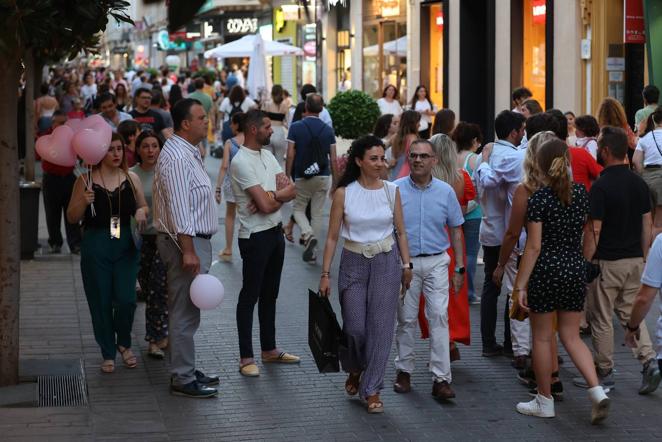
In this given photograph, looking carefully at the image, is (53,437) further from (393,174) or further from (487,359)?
(393,174)

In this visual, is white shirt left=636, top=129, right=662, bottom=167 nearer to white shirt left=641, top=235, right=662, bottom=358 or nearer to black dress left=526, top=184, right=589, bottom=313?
black dress left=526, top=184, right=589, bottom=313

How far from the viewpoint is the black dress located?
663 cm

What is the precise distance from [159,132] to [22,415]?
19.8 feet

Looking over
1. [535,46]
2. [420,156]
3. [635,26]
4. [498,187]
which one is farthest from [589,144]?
[535,46]

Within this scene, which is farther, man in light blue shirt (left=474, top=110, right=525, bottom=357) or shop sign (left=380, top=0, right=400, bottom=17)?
man in light blue shirt (left=474, top=110, right=525, bottom=357)

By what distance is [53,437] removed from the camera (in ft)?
20.9

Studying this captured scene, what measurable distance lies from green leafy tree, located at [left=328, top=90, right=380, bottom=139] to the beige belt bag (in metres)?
11.5

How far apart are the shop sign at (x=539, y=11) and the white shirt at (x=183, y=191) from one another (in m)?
12.9

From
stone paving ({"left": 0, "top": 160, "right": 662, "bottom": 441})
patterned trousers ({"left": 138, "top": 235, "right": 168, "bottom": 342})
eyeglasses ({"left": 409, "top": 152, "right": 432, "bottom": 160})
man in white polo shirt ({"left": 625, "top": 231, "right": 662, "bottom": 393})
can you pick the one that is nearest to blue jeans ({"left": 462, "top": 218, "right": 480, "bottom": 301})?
stone paving ({"left": 0, "top": 160, "right": 662, "bottom": 441})

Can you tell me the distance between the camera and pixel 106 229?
308 inches

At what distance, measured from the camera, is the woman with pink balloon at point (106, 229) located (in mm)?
7707

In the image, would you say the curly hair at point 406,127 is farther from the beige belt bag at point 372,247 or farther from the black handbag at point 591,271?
the black handbag at point 591,271

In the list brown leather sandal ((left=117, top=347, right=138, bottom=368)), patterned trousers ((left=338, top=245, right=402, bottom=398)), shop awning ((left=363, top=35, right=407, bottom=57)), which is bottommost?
brown leather sandal ((left=117, top=347, right=138, bottom=368))

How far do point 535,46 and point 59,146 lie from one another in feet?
43.9
